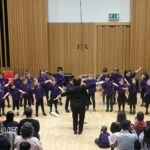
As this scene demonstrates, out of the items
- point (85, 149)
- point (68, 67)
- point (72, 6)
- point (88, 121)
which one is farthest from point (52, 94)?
point (72, 6)

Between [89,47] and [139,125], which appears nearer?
[139,125]

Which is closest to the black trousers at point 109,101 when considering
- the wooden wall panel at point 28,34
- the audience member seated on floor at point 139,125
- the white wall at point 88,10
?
the audience member seated on floor at point 139,125

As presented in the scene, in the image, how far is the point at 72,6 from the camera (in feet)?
43.1

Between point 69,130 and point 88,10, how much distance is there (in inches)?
266

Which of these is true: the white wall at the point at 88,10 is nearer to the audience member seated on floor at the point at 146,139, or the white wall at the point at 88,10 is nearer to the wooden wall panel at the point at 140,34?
the wooden wall panel at the point at 140,34

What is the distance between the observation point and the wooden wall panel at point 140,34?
12609 millimetres

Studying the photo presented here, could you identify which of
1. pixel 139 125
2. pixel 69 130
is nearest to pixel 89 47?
pixel 69 130

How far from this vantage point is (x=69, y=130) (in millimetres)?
8000

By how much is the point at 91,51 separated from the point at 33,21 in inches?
112

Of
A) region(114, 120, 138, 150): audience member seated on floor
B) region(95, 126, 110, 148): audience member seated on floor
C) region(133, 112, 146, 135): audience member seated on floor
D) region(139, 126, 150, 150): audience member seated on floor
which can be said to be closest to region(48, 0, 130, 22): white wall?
region(95, 126, 110, 148): audience member seated on floor

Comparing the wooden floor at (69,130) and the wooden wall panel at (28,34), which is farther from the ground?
the wooden wall panel at (28,34)

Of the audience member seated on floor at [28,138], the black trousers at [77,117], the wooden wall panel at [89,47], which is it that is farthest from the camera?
the wooden wall panel at [89,47]

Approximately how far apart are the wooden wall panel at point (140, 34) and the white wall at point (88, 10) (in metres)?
0.52

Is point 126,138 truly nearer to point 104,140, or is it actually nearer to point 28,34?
point 104,140
